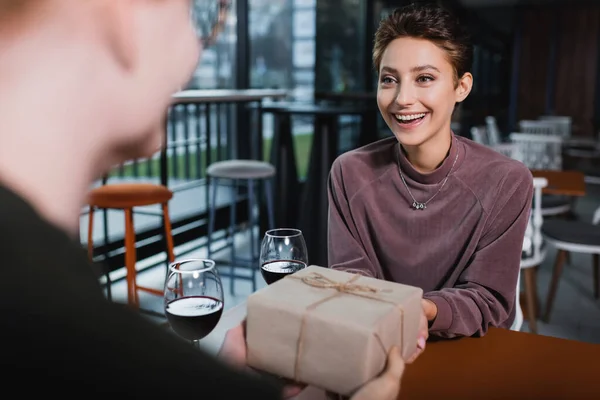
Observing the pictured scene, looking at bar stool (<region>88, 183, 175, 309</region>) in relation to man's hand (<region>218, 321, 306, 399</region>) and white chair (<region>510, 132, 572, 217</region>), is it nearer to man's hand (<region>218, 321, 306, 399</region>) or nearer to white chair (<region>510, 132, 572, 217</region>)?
man's hand (<region>218, 321, 306, 399</region>)

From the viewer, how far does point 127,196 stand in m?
2.68

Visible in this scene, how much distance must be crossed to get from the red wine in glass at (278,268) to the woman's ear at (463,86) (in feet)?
2.11

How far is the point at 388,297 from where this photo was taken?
2.26 ft

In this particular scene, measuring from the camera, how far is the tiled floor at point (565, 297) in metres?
3.13

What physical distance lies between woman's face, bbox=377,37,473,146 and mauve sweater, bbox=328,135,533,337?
8 centimetres

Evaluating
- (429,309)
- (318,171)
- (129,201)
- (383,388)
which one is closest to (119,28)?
(383,388)

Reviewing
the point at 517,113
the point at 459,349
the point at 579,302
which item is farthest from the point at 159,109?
the point at 517,113

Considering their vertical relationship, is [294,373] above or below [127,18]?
below

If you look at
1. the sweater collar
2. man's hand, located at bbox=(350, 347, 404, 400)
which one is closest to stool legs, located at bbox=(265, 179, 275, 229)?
the sweater collar

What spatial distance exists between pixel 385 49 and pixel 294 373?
94 centimetres

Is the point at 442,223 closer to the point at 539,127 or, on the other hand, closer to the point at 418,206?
the point at 418,206

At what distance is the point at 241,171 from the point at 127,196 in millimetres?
891

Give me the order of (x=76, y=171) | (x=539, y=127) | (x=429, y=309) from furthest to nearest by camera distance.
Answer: (x=539, y=127), (x=429, y=309), (x=76, y=171)

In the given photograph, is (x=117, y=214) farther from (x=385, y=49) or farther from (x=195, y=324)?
(x=195, y=324)
